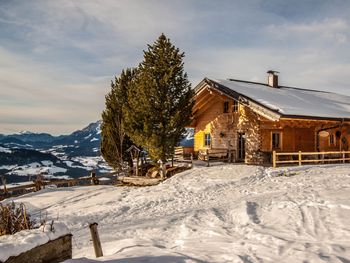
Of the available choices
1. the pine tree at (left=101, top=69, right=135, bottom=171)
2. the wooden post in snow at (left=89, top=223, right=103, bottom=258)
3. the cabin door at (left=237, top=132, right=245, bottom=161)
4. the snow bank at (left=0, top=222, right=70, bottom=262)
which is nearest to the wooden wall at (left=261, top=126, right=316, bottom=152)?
the cabin door at (left=237, top=132, right=245, bottom=161)

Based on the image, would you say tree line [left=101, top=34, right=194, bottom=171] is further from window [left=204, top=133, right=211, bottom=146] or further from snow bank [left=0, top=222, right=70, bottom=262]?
snow bank [left=0, top=222, right=70, bottom=262]

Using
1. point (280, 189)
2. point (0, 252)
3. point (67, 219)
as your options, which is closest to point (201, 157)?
point (280, 189)

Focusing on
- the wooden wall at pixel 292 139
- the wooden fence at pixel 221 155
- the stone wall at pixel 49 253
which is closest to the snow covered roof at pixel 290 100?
the wooden wall at pixel 292 139

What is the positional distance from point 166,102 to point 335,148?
603 inches

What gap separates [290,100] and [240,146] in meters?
5.47

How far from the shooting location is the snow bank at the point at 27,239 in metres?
7.05

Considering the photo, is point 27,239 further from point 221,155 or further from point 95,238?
point 221,155

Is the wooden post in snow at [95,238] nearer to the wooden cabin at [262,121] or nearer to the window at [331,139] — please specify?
the wooden cabin at [262,121]

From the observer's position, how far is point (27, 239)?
7602 mm

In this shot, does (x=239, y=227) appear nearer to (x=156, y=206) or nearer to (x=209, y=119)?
(x=156, y=206)

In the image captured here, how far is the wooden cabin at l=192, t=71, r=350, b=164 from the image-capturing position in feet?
83.5

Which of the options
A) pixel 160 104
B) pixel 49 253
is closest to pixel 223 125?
pixel 160 104

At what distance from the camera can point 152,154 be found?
23562mm

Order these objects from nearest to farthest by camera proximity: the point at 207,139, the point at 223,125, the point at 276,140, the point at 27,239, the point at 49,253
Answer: the point at 27,239 → the point at 49,253 → the point at 276,140 → the point at 223,125 → the point at 207,139
